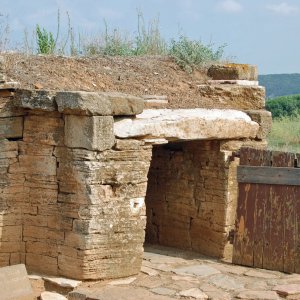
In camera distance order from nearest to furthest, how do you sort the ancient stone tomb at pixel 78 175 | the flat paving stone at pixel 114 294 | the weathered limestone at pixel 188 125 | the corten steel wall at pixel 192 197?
the flat paving stone at pixel 114 294 < the ancient stone tomb at pixel 78 175 < the weathered limestone at pixel 188 125 < the corten steel wall at pixel 192 197

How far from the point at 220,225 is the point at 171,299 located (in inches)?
83.2

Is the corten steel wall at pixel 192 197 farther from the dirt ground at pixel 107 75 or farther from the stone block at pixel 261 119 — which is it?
the dirt ground at pixel 107 75

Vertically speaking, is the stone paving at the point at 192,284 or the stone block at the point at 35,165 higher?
the stone block at the point at 35,165

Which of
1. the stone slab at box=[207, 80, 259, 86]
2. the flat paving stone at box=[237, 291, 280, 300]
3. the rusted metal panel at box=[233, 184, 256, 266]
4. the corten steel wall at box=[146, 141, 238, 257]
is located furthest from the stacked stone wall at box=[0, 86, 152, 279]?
the stone slab at box=[207, 80, 259, 86]

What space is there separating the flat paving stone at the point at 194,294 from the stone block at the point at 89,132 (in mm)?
1679

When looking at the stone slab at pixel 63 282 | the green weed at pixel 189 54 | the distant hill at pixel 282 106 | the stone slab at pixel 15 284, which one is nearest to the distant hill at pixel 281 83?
the distant hill at pixel 282 106

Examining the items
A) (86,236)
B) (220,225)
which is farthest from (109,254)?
(220,225)

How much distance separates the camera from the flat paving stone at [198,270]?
780 centimetres

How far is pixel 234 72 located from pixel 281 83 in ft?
211

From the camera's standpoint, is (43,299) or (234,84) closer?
(43,299)

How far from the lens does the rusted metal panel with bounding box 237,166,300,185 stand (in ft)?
25.8

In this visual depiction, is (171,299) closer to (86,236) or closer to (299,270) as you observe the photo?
(86,236)

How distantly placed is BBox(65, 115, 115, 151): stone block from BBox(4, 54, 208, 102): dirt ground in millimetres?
863

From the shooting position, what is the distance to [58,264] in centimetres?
739
